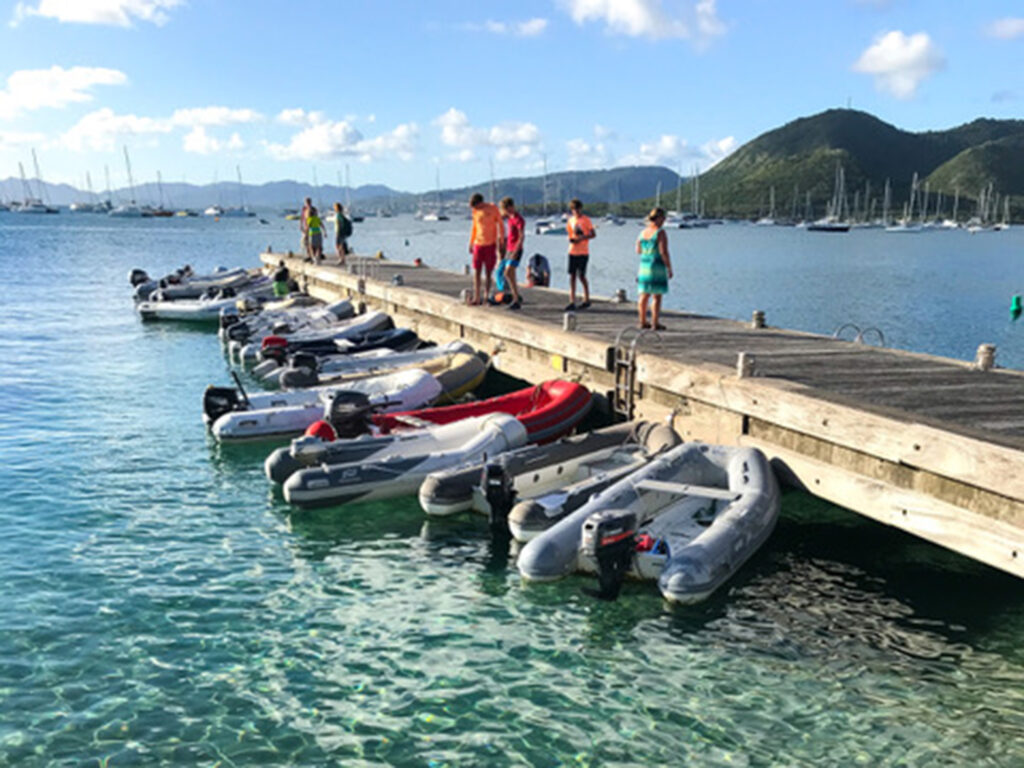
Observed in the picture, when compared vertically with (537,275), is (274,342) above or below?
below

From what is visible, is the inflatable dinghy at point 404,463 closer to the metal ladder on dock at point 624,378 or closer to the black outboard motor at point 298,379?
the metal ladder on dock at point 624,378

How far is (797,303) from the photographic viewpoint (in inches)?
1495

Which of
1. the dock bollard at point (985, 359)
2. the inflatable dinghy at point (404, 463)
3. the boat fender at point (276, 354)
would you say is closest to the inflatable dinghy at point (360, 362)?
the boat fender at point (276, 354)

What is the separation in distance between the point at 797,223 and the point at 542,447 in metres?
188

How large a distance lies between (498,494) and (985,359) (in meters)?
6.22

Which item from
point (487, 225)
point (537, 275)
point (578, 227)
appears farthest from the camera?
point (537, 275)

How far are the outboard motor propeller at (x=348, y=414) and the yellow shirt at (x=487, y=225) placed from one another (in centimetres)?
496

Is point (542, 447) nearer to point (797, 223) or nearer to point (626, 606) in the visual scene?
point (626, 606)

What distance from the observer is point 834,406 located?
306 inches

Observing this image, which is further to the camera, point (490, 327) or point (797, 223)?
point (797, 223)

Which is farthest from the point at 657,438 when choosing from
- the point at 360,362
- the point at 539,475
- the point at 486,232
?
the point at 360,362

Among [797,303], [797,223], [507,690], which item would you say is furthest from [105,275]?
[797,223]

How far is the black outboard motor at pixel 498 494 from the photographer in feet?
27.3

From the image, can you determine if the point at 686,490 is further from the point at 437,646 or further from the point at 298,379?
the point at 298,379
